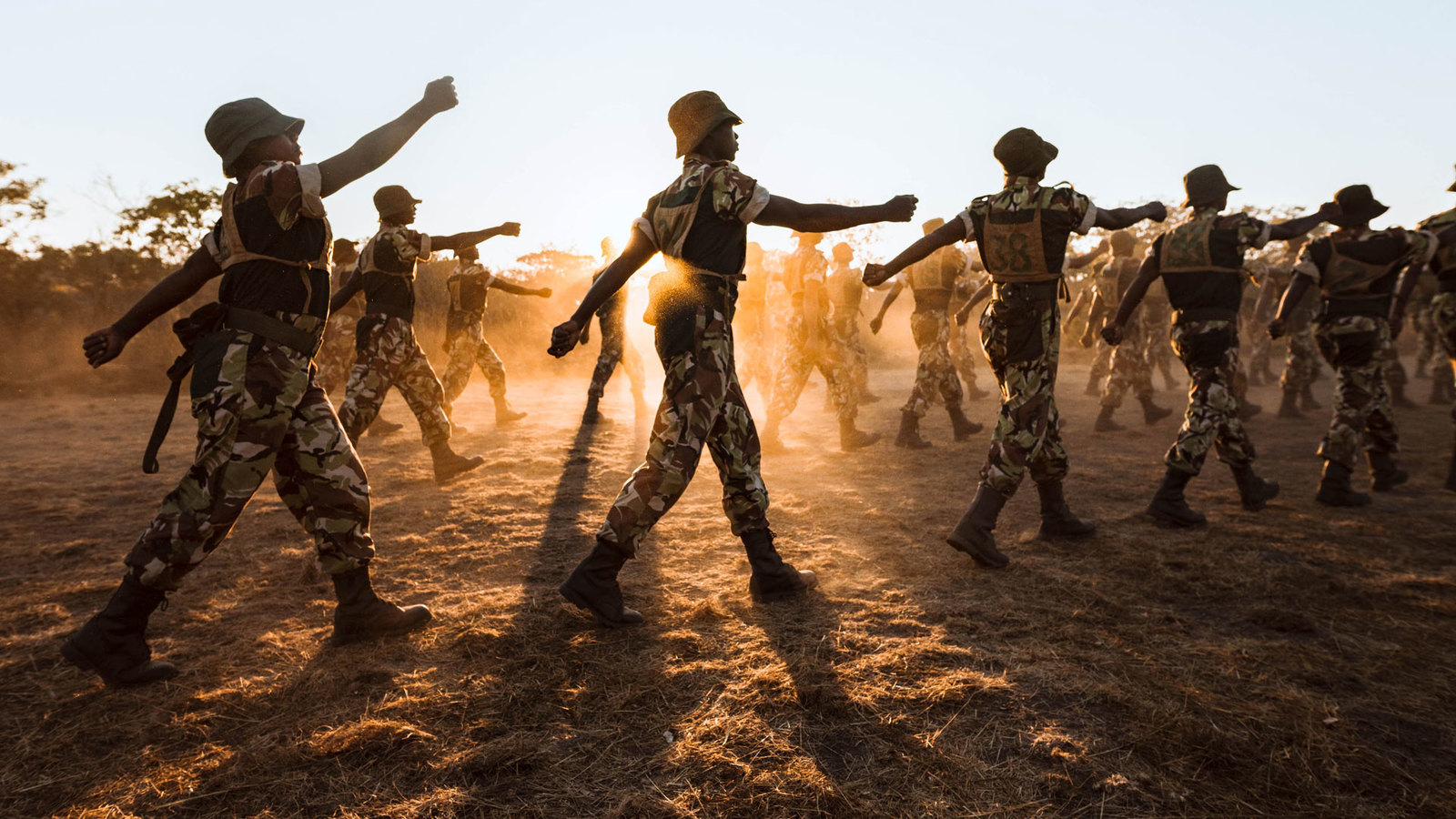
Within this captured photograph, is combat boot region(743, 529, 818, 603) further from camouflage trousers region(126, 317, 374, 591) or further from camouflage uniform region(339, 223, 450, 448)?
camouflage uniform region(339, 223, 450, 448)

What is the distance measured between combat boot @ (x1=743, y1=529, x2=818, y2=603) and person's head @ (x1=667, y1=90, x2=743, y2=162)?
1.64 metres

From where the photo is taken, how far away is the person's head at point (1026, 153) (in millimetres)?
3777

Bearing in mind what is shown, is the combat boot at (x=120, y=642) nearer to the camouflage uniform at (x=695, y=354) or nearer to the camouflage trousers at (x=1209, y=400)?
the camouflage uniform at (x=695, y=354)

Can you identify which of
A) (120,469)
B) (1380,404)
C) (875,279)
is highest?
(875,279)

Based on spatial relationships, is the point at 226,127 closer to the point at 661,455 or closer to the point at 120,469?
the point at 661,455

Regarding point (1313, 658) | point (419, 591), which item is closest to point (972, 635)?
point (1313, 658)

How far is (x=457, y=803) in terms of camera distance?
1911mm

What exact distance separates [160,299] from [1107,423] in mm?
8537

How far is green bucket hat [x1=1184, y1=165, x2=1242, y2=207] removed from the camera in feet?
15.6

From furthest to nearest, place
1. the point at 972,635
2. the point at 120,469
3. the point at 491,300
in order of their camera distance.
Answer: the point at 491,300, the point at 120,469, the point at 972,635

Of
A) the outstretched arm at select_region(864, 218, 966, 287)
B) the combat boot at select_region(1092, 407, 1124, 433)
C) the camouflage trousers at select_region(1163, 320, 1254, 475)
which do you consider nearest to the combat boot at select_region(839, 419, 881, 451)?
the combat boot at select_region(1092, 407, 1124, 433)

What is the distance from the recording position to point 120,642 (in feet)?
8.59

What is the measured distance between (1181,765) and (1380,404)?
4.89 m

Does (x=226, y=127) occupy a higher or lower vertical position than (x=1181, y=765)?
higher
